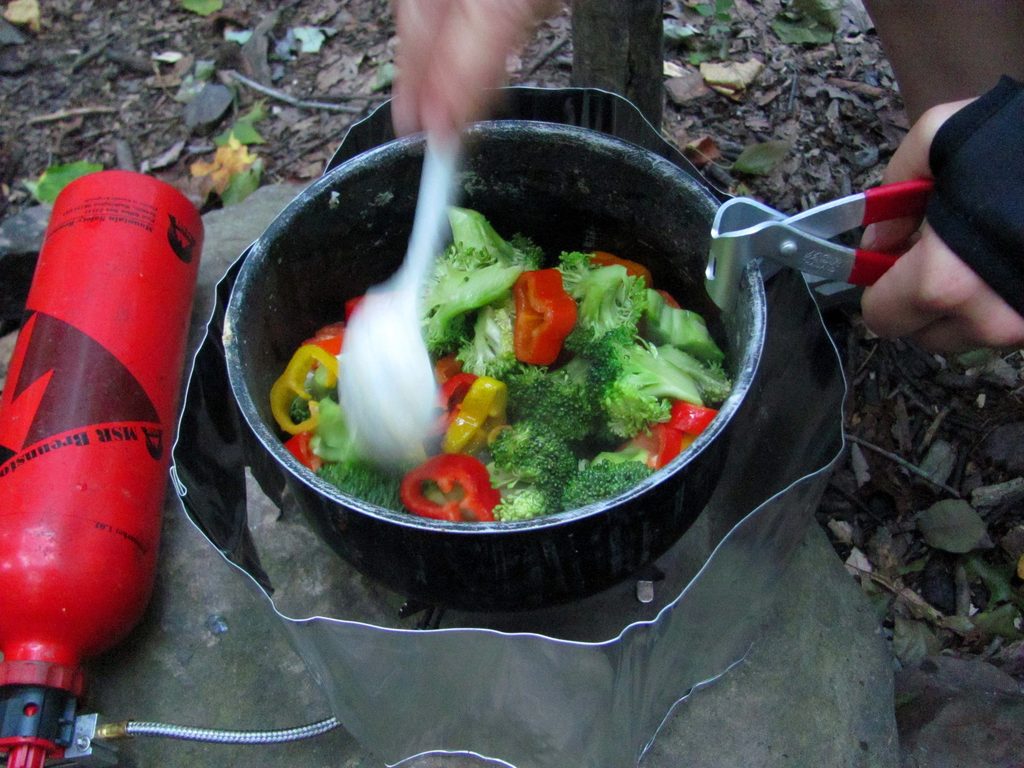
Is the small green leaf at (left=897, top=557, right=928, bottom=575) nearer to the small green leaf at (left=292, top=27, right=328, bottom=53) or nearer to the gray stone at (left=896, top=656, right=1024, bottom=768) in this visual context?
the gray stone at (left=896, top=656, right=1024, bottom=768)

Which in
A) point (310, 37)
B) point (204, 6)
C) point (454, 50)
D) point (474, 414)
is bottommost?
point (474, 414)

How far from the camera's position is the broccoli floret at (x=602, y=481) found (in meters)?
1.53

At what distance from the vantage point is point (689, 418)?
1672 millimetres

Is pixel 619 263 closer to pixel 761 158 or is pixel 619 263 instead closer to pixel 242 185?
Answer: pixel 761 158

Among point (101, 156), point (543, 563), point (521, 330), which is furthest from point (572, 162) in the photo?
point (101, 156)

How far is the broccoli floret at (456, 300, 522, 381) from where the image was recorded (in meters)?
1.76

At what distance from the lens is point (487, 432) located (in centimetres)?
175

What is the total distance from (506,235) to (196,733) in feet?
4.21

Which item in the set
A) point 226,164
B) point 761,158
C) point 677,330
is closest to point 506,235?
point 677,330

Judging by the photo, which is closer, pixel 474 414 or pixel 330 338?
pixel 474 414

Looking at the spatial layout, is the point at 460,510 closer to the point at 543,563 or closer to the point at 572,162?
the point at 543,563

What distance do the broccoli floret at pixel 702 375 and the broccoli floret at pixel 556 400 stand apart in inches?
7.0

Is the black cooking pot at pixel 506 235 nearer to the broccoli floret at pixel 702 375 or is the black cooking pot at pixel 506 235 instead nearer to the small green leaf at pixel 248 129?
the broccoli floret at pixel 702 375

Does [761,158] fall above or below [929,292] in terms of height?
below
